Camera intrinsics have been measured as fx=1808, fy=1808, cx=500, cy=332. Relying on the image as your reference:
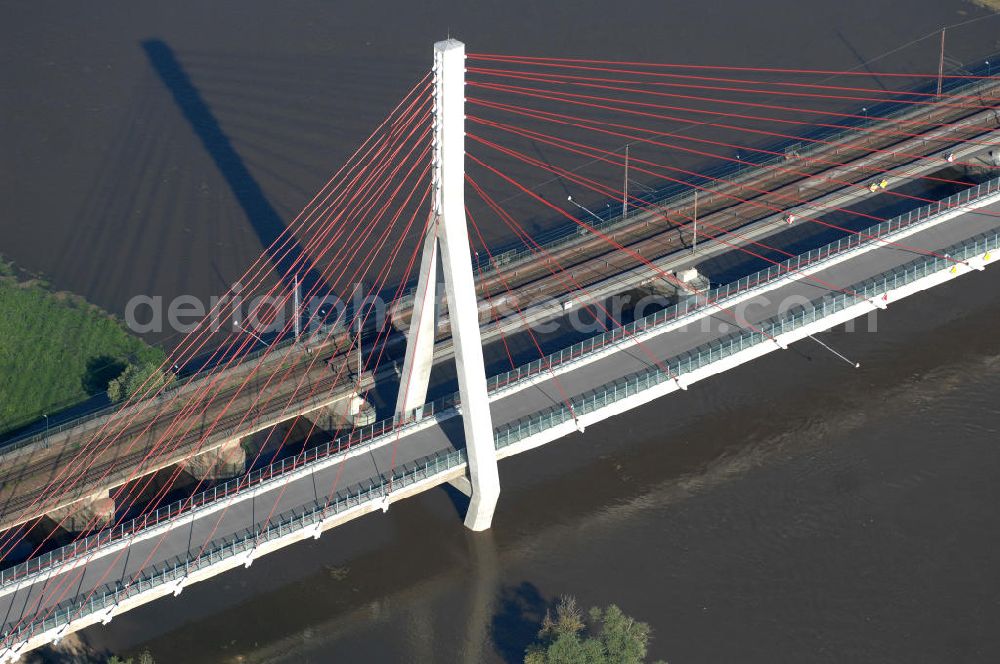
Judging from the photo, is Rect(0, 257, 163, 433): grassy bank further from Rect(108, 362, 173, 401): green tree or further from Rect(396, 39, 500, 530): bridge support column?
Rect(396, 39, 500, 530): bridge support column

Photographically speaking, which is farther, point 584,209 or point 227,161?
point 227,161

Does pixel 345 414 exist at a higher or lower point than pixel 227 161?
lower

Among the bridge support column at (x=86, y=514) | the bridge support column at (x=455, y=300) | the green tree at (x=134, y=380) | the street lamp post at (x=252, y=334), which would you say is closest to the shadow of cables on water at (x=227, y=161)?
the street lamp post at (x=252, y=334)

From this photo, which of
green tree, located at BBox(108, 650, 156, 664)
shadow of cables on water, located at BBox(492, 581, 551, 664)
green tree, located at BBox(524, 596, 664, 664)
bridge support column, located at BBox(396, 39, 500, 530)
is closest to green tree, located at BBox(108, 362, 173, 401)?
bridge support column, located at BBox(396, 39, 500, 530)

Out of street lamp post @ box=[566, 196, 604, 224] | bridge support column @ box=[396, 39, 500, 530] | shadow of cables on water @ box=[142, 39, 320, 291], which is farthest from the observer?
street lamp post @ box=[566, 196, 604, 224]

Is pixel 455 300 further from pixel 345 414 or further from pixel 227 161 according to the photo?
pixel 227 161

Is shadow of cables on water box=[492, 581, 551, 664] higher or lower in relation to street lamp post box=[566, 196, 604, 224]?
lower

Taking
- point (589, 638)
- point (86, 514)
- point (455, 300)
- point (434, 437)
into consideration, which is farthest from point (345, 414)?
point (589, 638)
